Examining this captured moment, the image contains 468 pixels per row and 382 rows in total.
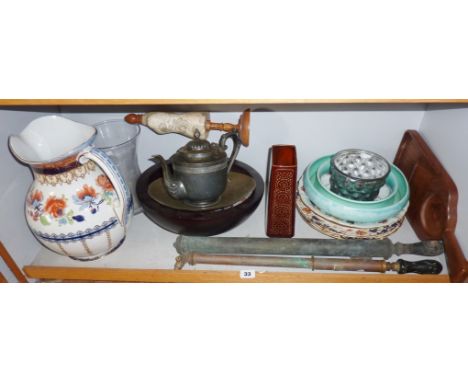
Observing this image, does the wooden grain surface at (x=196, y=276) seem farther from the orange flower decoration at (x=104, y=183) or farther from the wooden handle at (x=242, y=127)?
the wooden handle at (x=242, y=127)

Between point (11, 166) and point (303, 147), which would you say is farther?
point (303, 147)

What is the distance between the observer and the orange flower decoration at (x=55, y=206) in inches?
25.9

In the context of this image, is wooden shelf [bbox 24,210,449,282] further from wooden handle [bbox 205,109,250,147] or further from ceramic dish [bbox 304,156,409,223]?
wooden handle [bbox 205,109,250,147]

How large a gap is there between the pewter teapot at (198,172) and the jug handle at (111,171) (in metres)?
0.11

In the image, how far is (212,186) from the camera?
76cm

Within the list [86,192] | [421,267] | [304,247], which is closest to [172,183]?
[86,192]

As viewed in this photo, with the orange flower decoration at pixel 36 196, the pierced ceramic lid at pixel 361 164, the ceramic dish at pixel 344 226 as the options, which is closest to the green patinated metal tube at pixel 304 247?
the ceramic dish at pixel 344 226

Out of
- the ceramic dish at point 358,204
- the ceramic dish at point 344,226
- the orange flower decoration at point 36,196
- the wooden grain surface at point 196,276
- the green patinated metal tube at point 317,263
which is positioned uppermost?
the orange flower decoration at point 36,196

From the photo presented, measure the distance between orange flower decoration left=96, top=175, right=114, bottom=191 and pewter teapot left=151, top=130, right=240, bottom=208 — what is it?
0.36 feet

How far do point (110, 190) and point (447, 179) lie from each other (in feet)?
2.33

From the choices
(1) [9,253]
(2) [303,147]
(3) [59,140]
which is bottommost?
(1) [9,253]

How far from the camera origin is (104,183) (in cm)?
70
